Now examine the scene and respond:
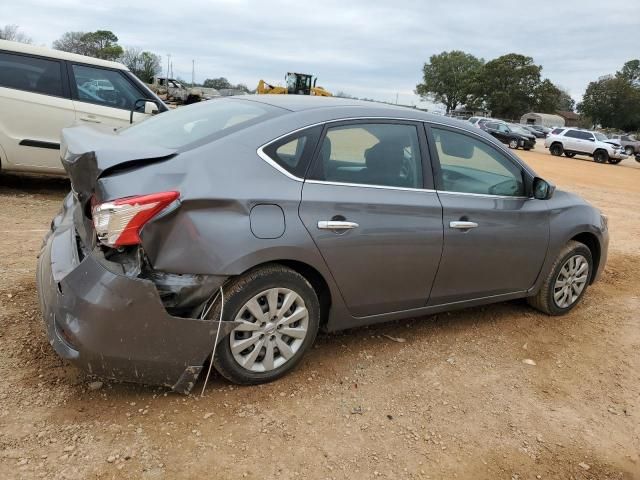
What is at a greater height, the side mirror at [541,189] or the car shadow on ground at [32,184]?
the side mirror at [541,189]

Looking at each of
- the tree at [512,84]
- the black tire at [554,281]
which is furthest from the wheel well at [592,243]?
the tree at [512,84]

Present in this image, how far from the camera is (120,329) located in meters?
2.54

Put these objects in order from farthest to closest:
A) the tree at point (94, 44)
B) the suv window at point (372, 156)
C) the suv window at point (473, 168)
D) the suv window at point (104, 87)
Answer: the tree at point (94, 44), the suv window at point (104, 87), the suv window at point (473, 168), the suv window at point (372, 156)

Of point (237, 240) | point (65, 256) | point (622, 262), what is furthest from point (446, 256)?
point (622, 262)

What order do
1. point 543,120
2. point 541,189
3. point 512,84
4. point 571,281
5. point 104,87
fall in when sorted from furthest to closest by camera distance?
point 512,84 < point 543,120 < point 104,87 < point 571,281 < point 541,189

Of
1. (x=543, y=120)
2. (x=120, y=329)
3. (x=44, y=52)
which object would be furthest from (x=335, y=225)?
(x=543, y=120)

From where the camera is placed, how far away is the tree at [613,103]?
94.8 meters

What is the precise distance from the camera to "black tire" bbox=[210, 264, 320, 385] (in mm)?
2762

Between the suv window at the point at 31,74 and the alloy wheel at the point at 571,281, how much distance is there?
19.7 feet

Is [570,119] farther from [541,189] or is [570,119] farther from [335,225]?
[335,225]

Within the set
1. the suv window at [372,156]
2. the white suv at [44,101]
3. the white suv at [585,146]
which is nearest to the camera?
the suv window at [372,156]

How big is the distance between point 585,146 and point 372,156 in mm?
29849

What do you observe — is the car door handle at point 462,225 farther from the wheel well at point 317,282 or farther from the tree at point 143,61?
the tree at point 143,61

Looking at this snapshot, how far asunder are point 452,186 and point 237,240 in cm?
165
